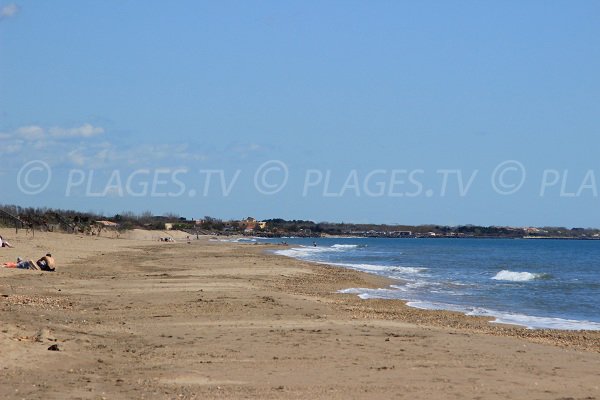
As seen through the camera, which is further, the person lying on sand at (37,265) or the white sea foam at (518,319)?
the person lying on sand at (37,265)

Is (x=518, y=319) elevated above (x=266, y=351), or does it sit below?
above

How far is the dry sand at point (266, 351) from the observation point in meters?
8.96

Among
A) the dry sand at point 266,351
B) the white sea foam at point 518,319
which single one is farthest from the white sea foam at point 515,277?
the dry sand at point 266,351

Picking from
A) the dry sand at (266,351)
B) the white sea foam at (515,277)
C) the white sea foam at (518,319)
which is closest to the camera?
the dry sand at (266,351)

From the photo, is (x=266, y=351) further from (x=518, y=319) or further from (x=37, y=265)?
(x=37, y=265)

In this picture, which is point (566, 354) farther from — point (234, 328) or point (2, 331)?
point (2, 331)

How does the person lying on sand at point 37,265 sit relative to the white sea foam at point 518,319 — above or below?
below

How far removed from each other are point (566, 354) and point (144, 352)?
6.22 metres

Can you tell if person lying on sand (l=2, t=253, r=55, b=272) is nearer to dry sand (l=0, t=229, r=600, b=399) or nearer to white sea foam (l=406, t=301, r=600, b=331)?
dry sand (l=0, t=229, r=600, b=399)

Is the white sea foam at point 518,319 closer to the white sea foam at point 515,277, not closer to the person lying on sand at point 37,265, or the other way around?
the person lying on sand at point 37,265

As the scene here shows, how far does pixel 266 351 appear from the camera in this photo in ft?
37.7

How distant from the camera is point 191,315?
1583cm

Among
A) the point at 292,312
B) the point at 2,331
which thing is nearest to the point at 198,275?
the point at 292,312

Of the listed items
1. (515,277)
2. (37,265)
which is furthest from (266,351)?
(515,277)
